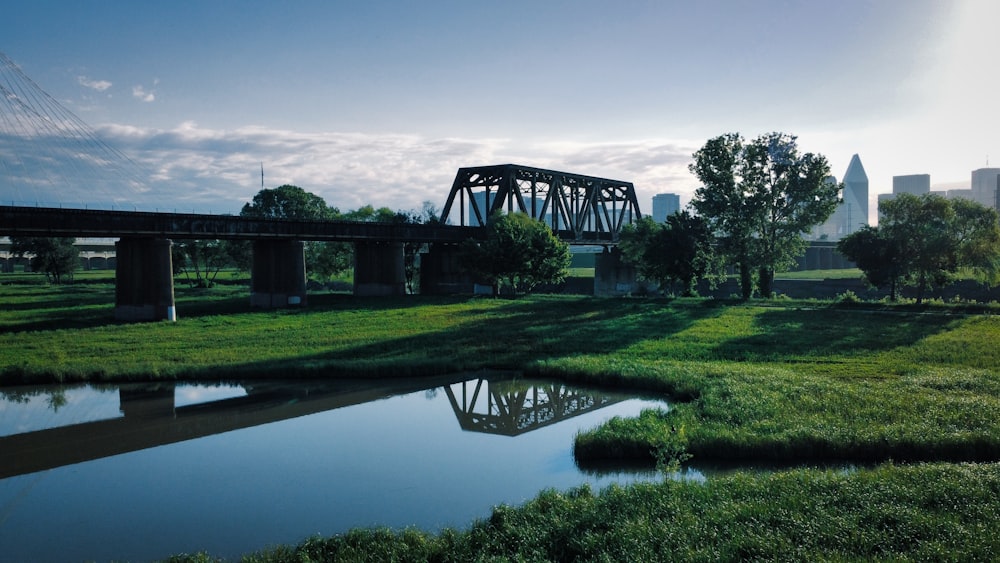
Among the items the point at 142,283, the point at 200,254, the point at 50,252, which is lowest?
the point at 142,283

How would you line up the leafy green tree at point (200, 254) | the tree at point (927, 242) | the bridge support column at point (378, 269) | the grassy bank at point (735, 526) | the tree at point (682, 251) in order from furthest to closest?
the leafy green tree at point (200, 254), the bridge support column at point (378, 269), the tree at point (682, 251), the tree at point (927, 242), the grassy bank at point (735, 526)

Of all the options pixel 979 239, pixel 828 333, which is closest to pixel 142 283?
pixel 828 333

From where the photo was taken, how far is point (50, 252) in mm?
95062

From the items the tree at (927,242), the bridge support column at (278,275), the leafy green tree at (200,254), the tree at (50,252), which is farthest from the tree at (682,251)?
the tree at (50,252)

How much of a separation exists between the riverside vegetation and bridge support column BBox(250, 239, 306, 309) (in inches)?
96.4

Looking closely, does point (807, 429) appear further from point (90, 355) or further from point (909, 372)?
point (90, 355)

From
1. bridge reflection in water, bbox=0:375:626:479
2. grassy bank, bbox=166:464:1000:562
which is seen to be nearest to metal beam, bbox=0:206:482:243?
bridge reflection in water, bbox=0:375:626:479

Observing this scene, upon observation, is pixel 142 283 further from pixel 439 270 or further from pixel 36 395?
pixel 439 270

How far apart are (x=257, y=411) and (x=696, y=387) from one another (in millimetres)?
18056

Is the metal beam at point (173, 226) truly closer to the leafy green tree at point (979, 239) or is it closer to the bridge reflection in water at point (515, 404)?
the bridge reflection in water at point (515, 404)

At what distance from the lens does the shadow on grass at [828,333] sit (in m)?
35.6

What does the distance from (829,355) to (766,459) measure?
58.7 feet

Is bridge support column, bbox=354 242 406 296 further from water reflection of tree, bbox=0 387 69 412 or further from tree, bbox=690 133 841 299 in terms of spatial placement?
water reflection of tree, bbox=0 387 69 412

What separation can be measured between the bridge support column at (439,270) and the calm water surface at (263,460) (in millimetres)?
55890
